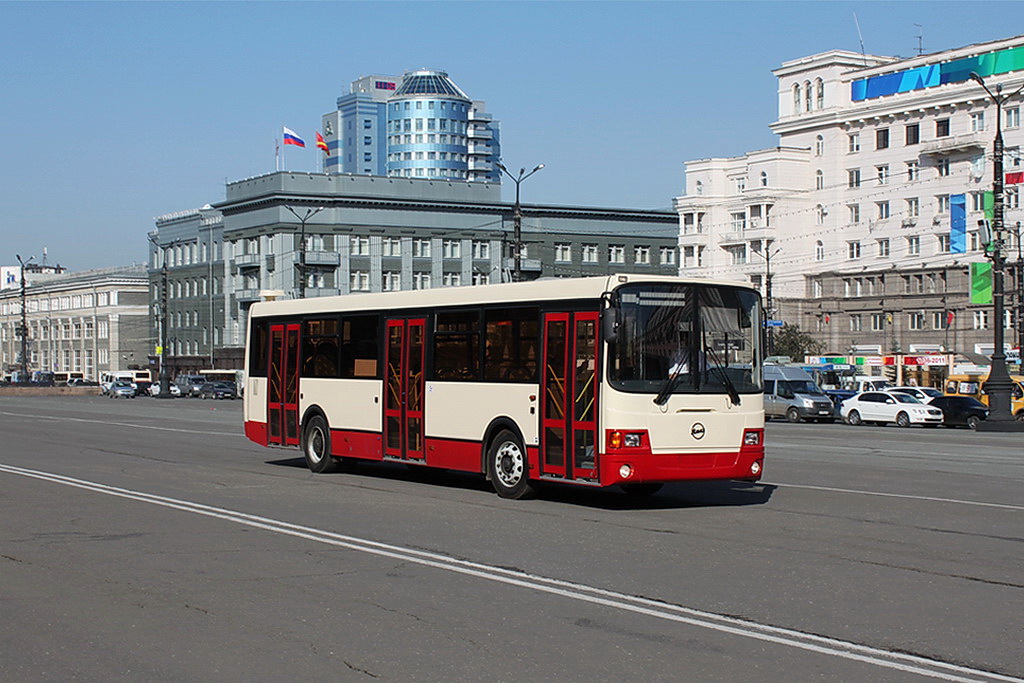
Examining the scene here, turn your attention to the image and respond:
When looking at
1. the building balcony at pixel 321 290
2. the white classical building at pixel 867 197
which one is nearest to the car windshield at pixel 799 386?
the white classical building at pixel 867 197

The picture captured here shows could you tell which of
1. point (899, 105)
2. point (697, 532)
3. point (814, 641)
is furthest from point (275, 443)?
point (899, 105)

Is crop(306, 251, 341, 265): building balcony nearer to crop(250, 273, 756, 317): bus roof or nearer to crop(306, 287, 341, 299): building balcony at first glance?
crop(306, 287, 341, 299): building balcony

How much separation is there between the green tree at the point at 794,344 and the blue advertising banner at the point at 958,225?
11.0m

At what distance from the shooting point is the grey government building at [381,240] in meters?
106

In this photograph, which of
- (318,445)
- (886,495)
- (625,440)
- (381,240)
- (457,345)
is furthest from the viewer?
(381,240)

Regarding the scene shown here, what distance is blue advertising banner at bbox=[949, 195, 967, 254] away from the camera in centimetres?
8412

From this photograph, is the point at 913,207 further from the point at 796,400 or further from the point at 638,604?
the point at 638,604

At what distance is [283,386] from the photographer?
73.3 ft

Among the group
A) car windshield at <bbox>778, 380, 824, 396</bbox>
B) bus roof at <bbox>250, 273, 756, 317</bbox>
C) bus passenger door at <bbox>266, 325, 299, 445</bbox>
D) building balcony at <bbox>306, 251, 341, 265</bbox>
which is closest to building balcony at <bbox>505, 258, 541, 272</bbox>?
building balcony at <bbox>306, 251, 341, 265</bbox>

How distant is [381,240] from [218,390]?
68.2 ft

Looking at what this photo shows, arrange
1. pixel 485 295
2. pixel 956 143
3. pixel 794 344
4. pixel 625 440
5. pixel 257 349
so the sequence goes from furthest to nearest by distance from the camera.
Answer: pixel 794 344
pixel 956 143
pixel 257 349
pixel 485 295
pixel 625 440

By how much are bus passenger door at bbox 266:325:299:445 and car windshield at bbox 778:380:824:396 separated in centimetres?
3344

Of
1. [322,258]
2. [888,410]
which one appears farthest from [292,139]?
[888,410]

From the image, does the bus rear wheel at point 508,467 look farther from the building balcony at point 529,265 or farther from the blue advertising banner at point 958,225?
the building balcony at point 529,265
